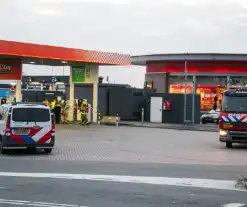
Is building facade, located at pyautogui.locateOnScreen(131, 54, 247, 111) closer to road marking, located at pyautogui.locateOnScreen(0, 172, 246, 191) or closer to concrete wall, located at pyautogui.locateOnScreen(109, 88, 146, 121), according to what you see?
concrete wall, located at pyautogui.locateOnScreen(109, 88, 146, 121)

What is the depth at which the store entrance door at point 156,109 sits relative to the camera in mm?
41688

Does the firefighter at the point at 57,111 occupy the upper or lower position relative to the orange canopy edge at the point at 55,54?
lower

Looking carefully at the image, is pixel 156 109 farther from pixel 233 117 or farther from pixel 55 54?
pixel 233 117

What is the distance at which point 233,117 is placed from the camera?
2400cm

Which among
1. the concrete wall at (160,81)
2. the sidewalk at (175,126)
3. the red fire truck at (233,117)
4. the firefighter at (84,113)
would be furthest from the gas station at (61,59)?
the concrete wall at (160,81)

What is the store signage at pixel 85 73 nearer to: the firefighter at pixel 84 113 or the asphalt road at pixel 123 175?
the firefighter at pixel 84 113

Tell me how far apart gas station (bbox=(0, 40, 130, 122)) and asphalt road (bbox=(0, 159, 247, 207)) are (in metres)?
17.8

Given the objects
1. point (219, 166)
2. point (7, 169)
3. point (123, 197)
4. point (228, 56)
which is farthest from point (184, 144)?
point (228, 56)

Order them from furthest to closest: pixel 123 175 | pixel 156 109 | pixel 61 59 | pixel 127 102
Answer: pixel 127 102 < pixel 156 109 < pixel 61 59 < pixel 123 175

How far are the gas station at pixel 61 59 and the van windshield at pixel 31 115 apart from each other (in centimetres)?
1244

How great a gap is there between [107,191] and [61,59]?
24.7 metres

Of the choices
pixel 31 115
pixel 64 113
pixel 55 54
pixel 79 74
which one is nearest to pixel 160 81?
pixel 79 74

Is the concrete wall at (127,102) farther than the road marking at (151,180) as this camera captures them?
Yes

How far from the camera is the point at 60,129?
107 feet
